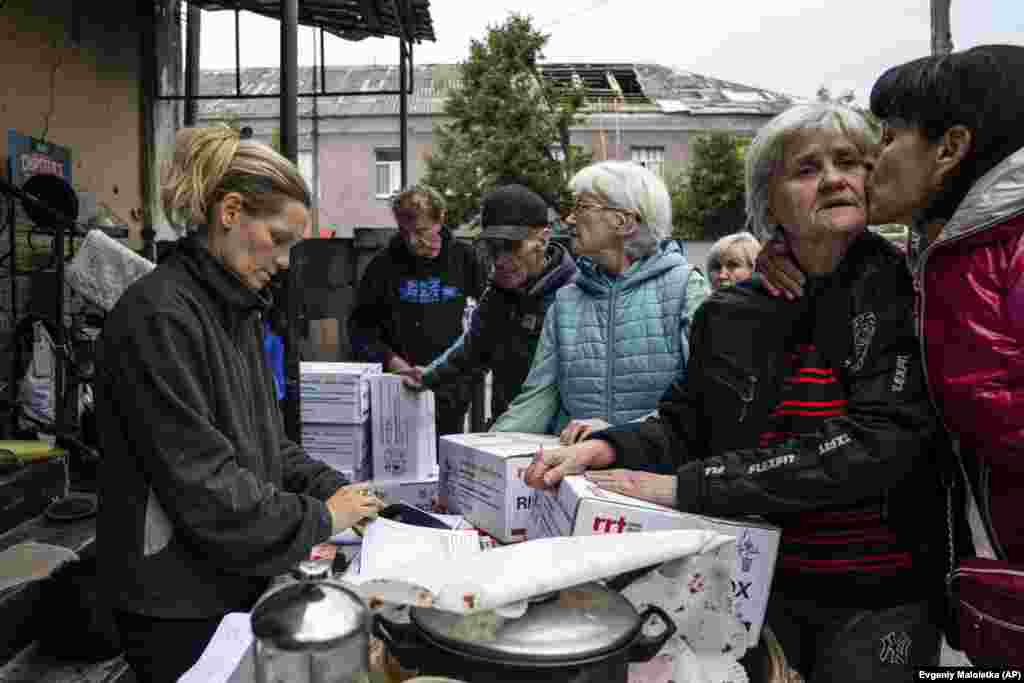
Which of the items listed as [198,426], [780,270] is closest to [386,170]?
[780,270]

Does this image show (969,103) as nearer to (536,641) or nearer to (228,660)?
(536,641)

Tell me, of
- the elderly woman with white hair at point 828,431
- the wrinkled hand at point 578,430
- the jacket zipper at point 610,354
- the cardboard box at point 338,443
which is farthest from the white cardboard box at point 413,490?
the elderly woman with white hair at point 828,431

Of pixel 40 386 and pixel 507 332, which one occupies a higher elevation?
pixel 507 332

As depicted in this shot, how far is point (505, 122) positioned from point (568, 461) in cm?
2011

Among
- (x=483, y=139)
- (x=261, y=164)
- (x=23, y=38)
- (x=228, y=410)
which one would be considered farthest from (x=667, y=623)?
(x=483, y=139)

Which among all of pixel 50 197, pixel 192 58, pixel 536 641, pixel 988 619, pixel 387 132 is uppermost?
pixel 387 132

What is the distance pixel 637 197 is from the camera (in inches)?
93.2

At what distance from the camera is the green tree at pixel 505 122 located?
68.2 feet

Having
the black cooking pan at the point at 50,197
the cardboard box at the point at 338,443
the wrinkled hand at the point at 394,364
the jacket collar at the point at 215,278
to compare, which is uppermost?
the black cooking pan at the point at 50,197

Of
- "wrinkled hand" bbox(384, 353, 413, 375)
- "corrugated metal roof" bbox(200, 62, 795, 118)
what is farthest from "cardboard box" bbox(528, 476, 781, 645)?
"corrugated metal roof" bbox(200, 62, 795, 118)

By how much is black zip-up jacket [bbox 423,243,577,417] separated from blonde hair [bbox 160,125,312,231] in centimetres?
160

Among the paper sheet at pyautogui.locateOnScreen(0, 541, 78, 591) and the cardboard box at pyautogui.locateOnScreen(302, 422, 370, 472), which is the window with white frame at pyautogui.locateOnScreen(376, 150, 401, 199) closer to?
the cardboard box at pyautogui.locateOnScreen(302, 422, 370, 472)

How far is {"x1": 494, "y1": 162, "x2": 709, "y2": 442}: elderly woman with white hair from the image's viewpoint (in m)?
2.29

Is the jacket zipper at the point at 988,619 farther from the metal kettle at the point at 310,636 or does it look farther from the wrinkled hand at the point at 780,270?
the metal kettle at the point at 310,636
